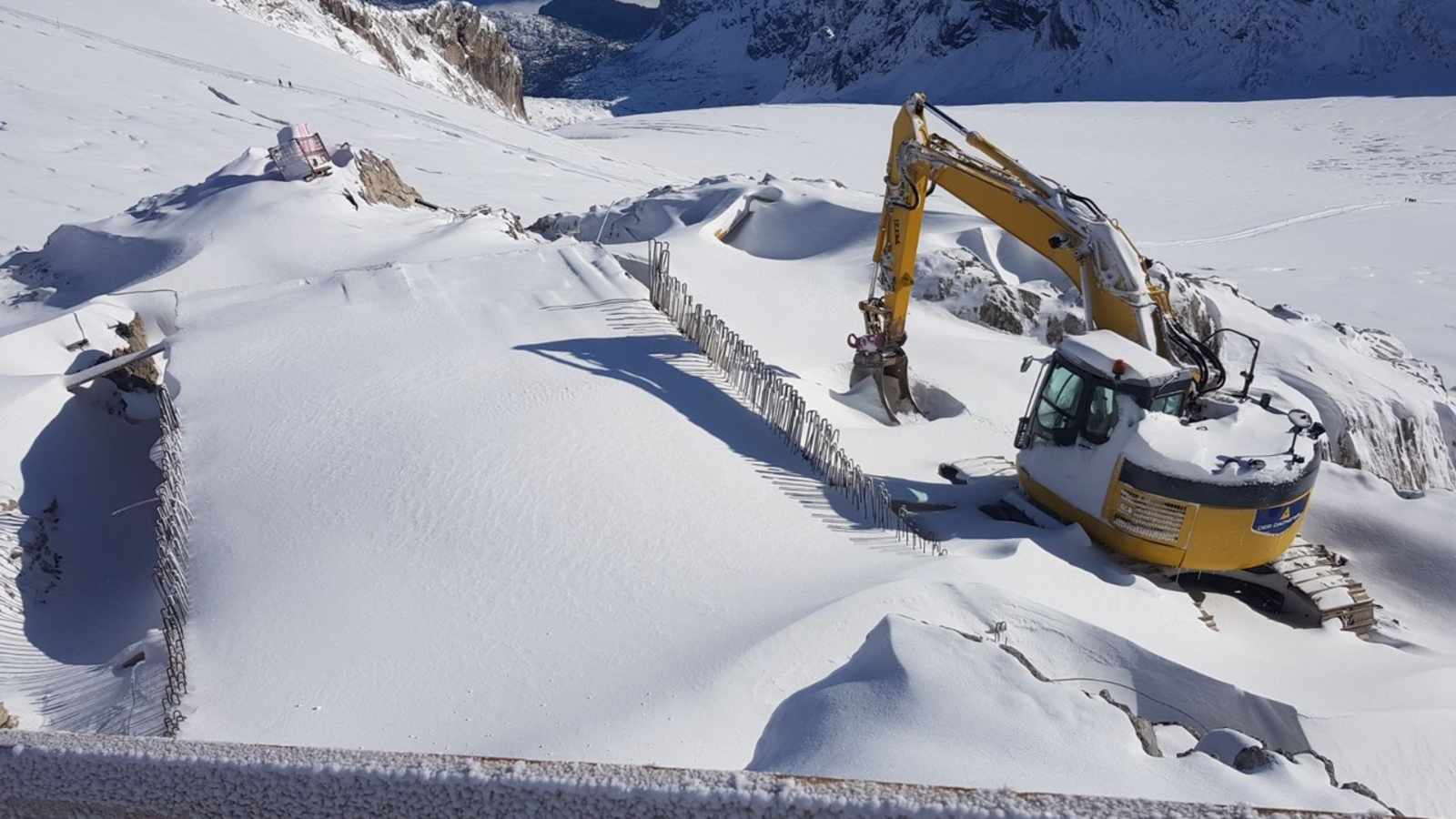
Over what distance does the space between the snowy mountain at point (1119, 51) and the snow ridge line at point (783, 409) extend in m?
56.4

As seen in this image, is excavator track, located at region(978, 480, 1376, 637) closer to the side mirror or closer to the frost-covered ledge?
the side mirror

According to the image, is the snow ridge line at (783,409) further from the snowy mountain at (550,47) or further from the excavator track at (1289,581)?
the snowy mountain at (550,47)

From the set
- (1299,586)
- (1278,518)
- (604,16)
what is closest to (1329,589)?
(1299,586)

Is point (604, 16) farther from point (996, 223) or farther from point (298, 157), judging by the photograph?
point (996, 223)

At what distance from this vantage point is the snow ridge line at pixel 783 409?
912cm

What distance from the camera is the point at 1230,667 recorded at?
8.02 m

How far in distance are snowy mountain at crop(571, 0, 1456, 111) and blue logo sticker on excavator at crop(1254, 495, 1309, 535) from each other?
5630 cm

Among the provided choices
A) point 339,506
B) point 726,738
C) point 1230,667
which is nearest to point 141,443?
point 339,506

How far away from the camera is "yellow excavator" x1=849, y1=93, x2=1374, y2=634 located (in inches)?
354

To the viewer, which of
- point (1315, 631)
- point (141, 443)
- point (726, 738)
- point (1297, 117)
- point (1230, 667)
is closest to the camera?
point (726, 738)

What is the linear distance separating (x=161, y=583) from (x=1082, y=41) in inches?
2880

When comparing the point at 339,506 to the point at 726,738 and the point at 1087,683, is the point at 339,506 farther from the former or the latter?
the point at 1087,683

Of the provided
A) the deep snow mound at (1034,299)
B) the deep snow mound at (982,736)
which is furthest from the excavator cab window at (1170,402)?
the deep snow mound at (1034,299)

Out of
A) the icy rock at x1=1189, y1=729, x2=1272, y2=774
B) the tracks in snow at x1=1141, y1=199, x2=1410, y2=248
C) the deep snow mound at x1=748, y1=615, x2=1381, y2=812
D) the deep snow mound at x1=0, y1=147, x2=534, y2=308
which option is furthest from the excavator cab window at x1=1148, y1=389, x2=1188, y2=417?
the tracks in snow at x1=1141, y1=199, x2=1410, y2=248
